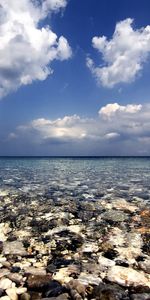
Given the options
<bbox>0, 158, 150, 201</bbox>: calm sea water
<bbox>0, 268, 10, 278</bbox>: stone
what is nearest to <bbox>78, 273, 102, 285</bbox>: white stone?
<bbox>0, 268, 10, 278</bbox>: stone

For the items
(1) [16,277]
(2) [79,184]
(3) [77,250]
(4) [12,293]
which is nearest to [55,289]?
(4) [12,293]

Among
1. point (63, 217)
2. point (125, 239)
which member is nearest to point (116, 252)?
point (125, 239)

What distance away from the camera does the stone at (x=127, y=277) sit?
21.9 ft

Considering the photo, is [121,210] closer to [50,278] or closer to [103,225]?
[103,225]

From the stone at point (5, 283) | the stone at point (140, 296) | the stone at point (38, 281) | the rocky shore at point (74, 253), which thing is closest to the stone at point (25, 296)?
the rocky shore at point (74, 253)

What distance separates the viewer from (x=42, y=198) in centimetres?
1898

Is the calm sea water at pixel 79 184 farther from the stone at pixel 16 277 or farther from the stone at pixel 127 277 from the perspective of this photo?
the stone at pixel 16 277

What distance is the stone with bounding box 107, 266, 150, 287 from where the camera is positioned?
21.9ft

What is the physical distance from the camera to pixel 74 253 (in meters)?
8.70

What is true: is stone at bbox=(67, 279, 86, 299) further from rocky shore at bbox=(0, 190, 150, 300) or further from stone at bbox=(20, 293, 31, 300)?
stone at bbox=(20, 293, 31, 300)

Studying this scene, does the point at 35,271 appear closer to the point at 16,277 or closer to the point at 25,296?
the point at 16,277

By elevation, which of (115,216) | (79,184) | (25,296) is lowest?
(25,296)

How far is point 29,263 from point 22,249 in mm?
1106

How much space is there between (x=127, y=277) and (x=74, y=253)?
217 cm
